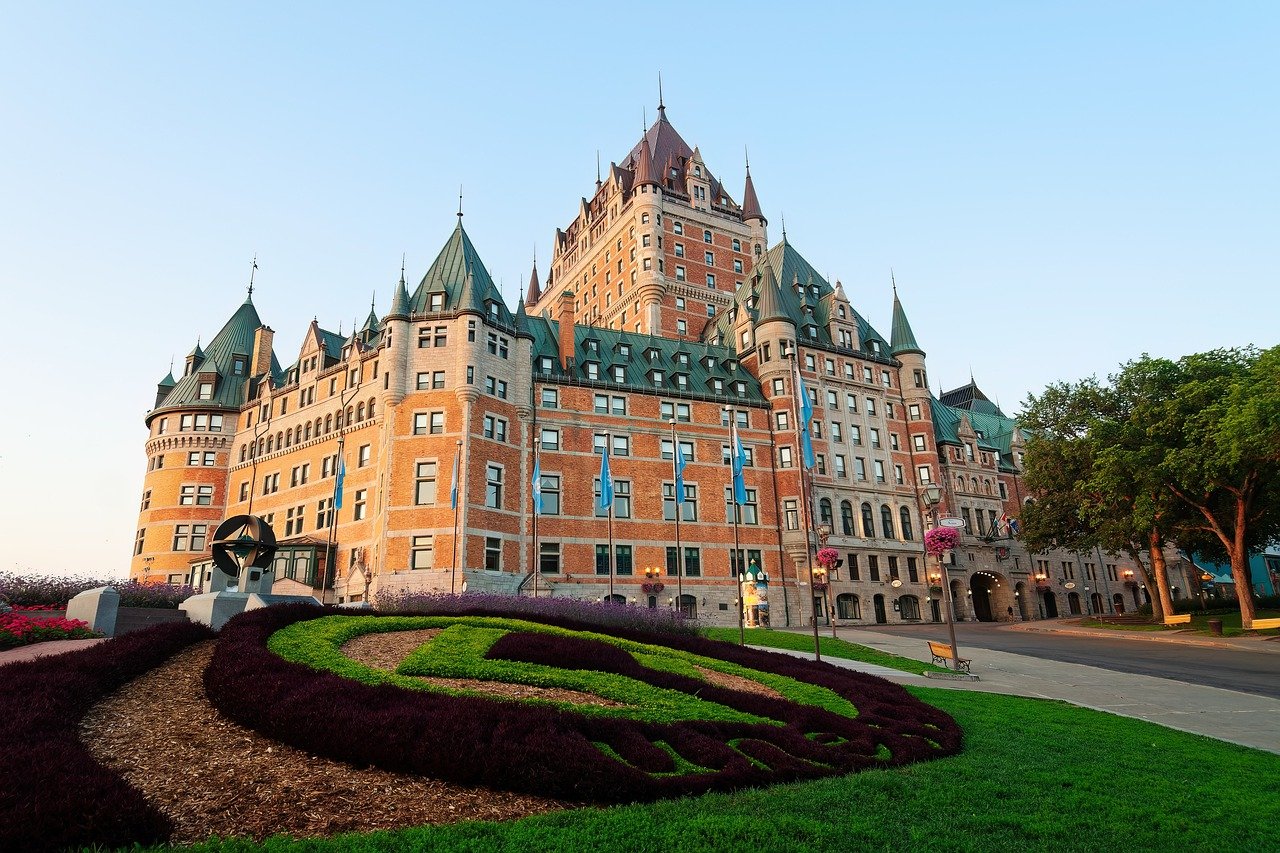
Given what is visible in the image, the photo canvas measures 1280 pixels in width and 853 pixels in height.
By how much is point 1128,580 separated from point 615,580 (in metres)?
62.1

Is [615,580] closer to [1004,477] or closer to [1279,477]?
[1279,477]

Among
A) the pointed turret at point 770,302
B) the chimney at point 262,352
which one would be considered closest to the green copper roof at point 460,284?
the chimney at point 262,352

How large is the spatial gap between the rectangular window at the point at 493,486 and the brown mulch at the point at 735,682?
96.7ft

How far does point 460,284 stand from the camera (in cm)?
4884

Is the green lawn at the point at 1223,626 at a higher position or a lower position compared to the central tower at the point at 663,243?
lower

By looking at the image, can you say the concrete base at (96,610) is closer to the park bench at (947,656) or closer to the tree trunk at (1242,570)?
the park bench at (947,656)

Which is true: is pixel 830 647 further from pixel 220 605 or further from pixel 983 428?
pixel 983 428

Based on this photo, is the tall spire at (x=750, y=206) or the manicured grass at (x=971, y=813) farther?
the tall spire at (x=750, y=206)

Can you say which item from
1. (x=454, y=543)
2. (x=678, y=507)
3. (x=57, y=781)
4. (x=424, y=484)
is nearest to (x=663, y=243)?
(x=678, y=507)

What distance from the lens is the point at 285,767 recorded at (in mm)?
8359

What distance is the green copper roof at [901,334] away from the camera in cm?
6594

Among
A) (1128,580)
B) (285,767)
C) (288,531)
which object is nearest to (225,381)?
(288,531)

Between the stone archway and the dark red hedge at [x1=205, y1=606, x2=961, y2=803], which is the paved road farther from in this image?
the stone archway

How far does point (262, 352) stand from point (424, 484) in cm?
2594
